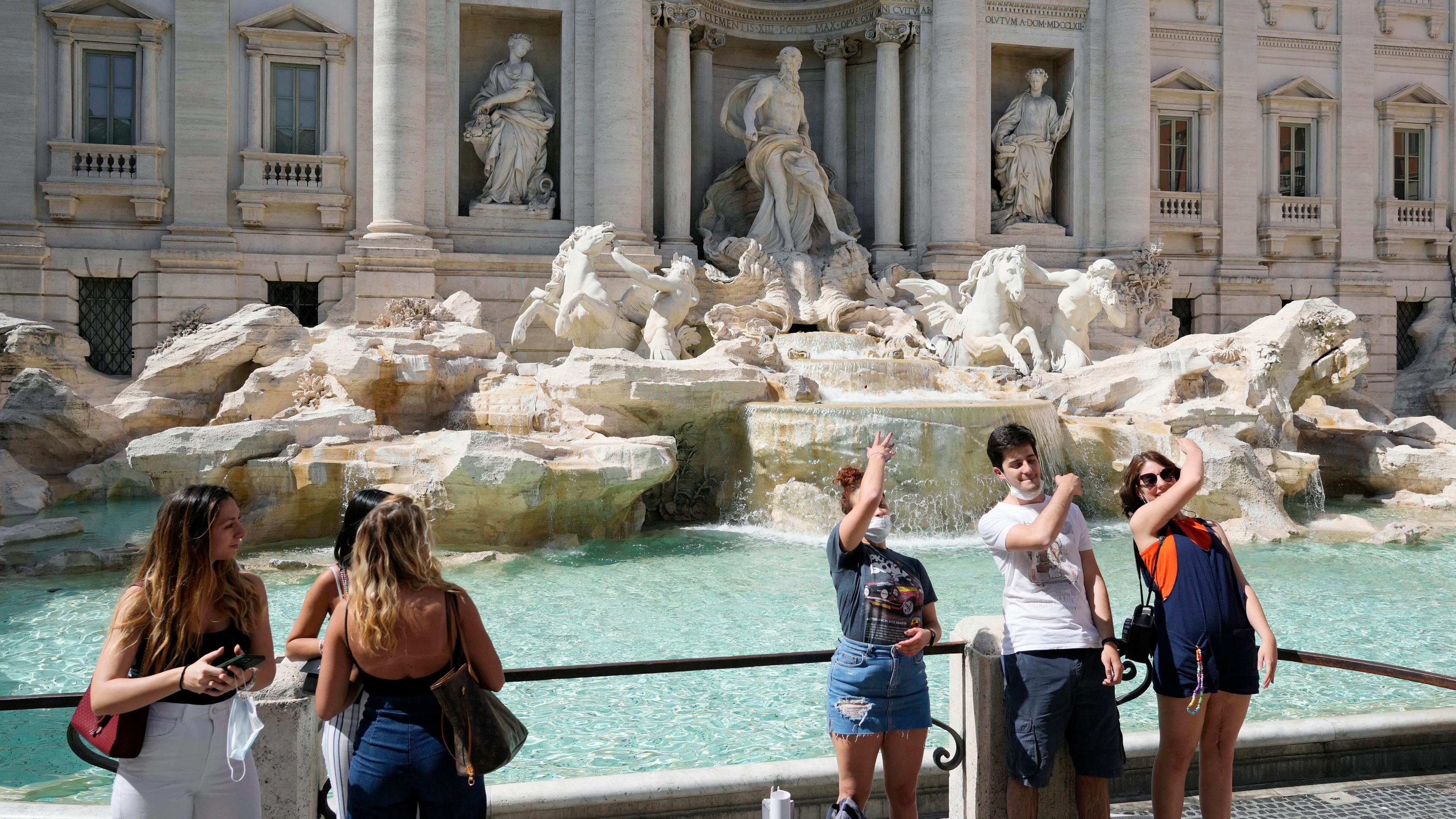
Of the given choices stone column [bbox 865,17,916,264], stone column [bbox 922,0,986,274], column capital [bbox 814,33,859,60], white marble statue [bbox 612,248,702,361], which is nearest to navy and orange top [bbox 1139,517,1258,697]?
white marble statue [bbox 612,248,702,361]

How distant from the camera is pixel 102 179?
1471cm

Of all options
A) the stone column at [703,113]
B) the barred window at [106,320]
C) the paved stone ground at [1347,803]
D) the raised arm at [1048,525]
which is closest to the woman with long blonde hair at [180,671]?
the raised arm at [1048,525]

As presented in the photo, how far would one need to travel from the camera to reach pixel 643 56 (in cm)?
1559

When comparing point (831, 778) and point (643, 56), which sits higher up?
point (643, 56)

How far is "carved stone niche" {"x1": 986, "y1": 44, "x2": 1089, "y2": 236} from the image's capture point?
1770cm

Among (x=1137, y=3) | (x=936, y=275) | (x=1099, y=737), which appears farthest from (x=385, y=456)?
(x=1137, y=3)

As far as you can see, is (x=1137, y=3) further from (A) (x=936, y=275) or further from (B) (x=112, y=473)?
(B) (x=112, y=473)

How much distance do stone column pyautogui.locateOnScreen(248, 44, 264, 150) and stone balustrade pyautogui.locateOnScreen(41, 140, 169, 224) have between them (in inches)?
46.6

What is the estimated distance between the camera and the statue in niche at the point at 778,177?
15875 mm

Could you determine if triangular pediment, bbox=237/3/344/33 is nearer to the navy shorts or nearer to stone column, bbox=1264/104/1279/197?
the navy shorts

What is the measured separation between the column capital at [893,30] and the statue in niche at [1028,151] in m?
2.20

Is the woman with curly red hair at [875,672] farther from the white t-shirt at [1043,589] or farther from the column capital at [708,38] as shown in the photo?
the column capital at [708,38]

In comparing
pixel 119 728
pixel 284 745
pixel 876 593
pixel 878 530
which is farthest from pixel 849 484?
pixel 119 728

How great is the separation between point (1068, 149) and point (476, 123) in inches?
378
